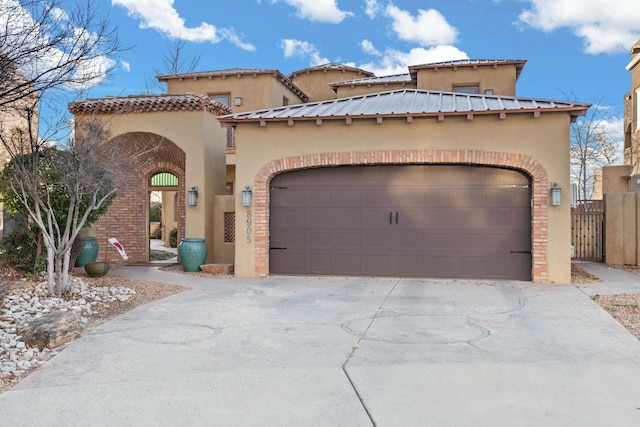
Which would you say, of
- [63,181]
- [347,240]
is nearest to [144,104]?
[63,181]

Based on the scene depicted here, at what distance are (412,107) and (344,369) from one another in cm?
770

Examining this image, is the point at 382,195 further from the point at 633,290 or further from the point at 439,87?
the point at 439,87

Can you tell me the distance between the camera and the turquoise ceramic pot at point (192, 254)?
1244cm

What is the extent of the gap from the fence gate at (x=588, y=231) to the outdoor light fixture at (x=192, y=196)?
33.2 ft

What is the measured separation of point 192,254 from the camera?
489 inches

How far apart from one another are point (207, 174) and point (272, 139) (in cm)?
302

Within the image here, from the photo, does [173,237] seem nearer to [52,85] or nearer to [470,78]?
[470,78]

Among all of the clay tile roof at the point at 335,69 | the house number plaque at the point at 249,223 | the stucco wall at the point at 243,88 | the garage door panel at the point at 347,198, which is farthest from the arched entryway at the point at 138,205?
the clay tile roof at the point at 335,69

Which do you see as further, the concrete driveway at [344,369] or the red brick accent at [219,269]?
the red brick accent at [219,269]

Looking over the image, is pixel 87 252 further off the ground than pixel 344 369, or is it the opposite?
pixel 87 252

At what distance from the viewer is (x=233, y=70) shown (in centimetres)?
2025

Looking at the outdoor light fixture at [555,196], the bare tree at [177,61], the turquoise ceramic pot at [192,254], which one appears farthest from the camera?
the bare tree at [177,61]

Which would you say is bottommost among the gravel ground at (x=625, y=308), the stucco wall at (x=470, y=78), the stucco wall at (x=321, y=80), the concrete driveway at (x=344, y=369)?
the concrete driveway at (x=344, y=369)

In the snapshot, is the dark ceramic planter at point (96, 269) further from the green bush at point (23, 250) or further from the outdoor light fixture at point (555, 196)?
the outdoor light fixture at point (555, 196)
